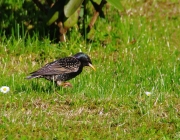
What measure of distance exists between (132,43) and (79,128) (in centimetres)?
439

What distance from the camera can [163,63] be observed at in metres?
10.1

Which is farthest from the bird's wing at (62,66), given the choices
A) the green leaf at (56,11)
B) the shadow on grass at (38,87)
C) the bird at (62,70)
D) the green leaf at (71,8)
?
the green leaf at (56,11)

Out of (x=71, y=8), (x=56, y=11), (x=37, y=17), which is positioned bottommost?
(x=37, y=17)

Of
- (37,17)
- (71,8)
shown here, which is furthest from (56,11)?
(37,17)

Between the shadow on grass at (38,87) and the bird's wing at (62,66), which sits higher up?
the bird's wing at (62,66)

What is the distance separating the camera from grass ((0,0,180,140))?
6871 mm

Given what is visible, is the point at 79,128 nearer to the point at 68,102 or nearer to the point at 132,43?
the point at 68,102

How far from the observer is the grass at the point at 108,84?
22.5ft

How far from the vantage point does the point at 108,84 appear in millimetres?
8656

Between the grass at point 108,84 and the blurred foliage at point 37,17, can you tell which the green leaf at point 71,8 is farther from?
the grass at point 108,84

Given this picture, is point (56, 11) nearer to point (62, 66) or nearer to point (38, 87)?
point (62, 66)

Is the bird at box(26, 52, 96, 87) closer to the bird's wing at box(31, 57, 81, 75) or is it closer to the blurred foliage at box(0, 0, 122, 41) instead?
the bird's wing at box(31, 57, 81, 75)

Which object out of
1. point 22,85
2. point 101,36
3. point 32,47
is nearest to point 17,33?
point 32,47

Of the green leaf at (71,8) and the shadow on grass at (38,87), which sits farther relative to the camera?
the green leaf at (71,8)
